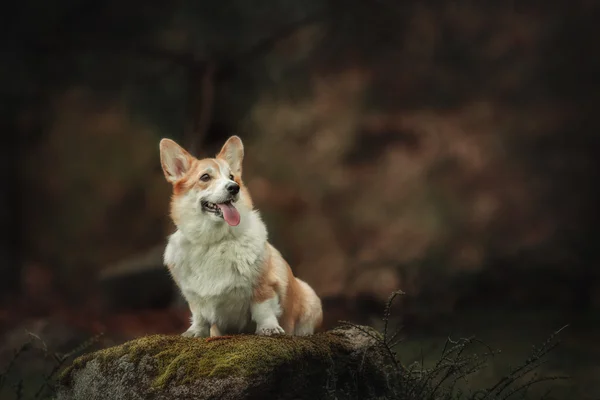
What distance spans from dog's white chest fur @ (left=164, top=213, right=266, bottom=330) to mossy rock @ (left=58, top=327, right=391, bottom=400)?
0.37 metres

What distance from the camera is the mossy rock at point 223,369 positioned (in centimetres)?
422

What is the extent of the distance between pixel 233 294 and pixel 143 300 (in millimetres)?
6110

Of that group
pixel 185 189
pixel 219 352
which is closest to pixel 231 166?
pixel 185 189

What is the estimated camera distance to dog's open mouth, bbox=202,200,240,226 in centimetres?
481

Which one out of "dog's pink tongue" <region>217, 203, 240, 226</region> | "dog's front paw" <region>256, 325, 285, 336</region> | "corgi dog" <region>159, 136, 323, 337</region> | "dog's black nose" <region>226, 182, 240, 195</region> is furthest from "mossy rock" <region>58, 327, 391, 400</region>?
"dog's black nose" <region>226, 182, 240, 195</region>

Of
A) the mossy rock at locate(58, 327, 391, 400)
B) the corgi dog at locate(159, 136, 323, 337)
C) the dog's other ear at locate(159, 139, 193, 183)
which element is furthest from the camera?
the dog's other ear at locate(159, 139, 193, 183)

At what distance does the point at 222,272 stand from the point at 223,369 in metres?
0.86

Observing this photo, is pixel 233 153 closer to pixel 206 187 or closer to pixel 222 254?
pixel 206 187

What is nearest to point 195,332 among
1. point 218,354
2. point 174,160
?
point 218,354

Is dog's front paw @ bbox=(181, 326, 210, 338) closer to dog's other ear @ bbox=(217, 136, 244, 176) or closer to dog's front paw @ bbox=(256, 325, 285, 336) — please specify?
dog's front paw @ bbox=(256, 325, 285, 336)

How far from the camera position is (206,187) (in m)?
4.95

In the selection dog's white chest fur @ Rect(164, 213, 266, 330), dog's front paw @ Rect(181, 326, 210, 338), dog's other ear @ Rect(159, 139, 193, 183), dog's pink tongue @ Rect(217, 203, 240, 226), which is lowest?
dog's front paw @ Rect(181, 326, 210, 338)

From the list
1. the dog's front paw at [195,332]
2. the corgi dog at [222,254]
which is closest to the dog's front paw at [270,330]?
the corgi dog at [222,254]

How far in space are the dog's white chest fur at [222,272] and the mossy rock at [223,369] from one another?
366 mm
